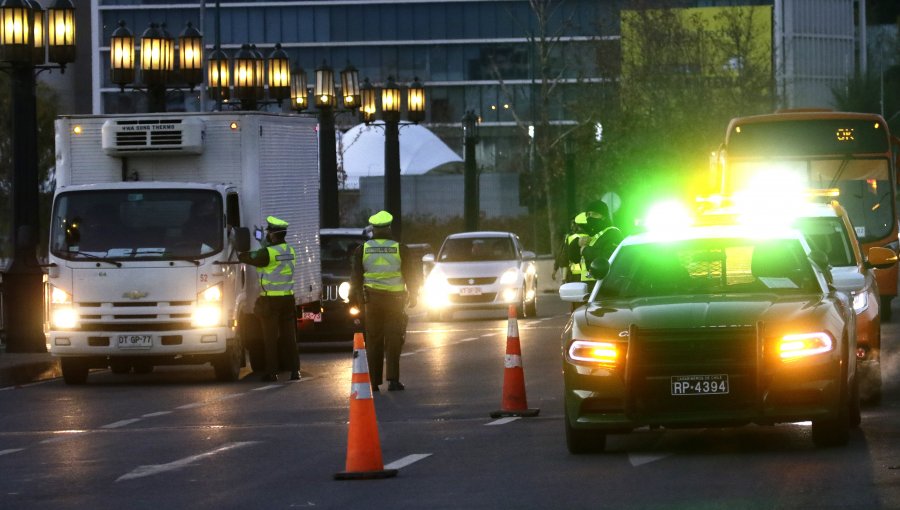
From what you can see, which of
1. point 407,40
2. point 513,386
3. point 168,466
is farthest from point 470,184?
point 407,40

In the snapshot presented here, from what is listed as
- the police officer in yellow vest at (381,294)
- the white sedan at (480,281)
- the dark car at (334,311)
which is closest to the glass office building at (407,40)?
the white sedan at (480,281)

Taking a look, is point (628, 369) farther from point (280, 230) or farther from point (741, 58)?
point (741, 58)

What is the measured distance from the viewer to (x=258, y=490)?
42.3 ft

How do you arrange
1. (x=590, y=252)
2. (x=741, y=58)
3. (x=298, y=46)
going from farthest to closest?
(x=298, y=46) → (x=741, y=58) → (x=590, y=252)

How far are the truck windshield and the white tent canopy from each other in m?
60.3

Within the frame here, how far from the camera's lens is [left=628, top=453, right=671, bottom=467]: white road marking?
1351 cm

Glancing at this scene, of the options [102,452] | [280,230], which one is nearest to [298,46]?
[280,230]

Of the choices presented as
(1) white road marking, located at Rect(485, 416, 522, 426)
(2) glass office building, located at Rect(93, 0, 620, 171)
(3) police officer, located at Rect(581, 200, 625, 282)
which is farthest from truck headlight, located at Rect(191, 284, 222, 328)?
(2) glass office building, located at Rect(93, 0, 620, 171)

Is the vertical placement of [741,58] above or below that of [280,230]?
above

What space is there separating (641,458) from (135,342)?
10.7m

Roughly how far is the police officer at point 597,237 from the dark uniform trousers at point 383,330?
81.5 inches

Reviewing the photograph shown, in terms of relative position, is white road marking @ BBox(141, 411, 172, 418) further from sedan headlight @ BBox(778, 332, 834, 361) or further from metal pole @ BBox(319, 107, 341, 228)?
metal pole @ BBox(319, 107, 341, 228)

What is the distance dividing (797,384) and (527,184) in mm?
39593

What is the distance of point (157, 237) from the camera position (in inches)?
930
